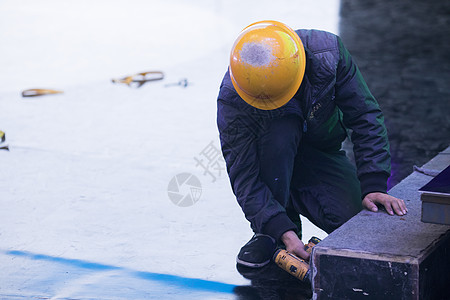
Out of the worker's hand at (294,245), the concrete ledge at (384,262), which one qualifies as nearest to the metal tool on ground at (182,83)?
the worker's hand at (294,245)

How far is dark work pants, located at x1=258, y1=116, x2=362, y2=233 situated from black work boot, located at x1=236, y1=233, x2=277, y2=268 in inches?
8.0

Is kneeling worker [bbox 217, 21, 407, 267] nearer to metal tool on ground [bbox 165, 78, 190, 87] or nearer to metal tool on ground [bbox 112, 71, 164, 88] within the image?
metal tool on ground [bbox 165, 78, 190, 87]

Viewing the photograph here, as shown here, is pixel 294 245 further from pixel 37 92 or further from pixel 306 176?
pixel 37 92

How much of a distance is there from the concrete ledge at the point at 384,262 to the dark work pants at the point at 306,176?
0.45 meters

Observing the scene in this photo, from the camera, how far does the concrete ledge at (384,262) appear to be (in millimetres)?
2115

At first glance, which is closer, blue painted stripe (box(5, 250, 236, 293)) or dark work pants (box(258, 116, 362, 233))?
blue painted stripe (box(5, 250, 236, 293))

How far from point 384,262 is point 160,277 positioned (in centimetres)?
101

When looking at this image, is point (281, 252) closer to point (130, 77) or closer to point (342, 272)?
point (342, 272)

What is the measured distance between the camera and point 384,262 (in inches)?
83.7

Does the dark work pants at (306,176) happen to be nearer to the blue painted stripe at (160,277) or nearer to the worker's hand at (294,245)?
the worker's hand at (294,245)

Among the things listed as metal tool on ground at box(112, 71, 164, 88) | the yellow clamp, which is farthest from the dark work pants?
metal tool on ground at box(112, 71, 164, 88)

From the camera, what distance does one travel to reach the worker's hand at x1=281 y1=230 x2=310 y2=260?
8.67ft

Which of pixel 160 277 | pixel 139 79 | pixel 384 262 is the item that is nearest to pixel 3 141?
pixel 139 79

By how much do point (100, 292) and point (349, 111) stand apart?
129cm
